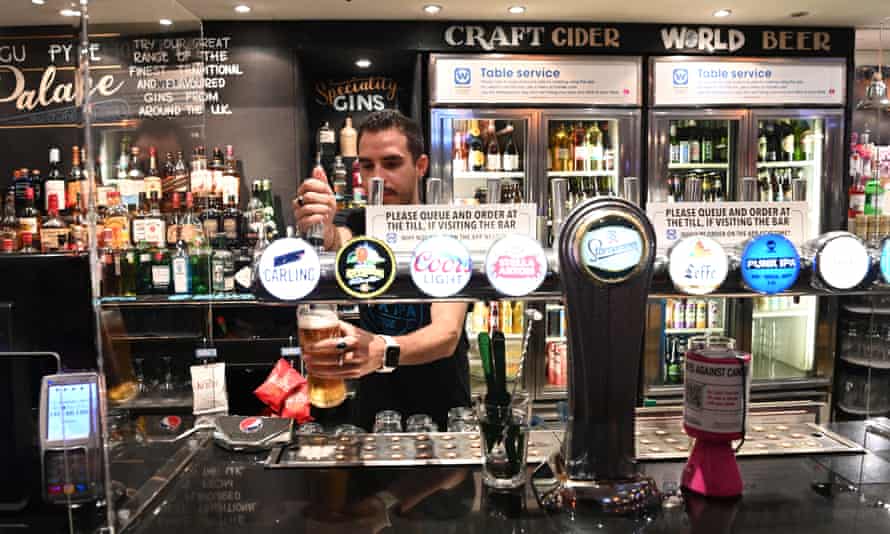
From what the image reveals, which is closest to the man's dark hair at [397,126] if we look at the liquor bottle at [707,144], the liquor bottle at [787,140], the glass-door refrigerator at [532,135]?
the glass-door refrigerator at [532,135]

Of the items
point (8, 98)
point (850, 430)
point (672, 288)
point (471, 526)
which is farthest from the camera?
point (8, 98)

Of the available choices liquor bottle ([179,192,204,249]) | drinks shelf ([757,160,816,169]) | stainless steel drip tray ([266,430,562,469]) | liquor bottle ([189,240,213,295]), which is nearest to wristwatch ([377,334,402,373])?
stainless steel drip tray ([266,430,562,469])

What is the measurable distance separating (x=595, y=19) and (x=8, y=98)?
3.32 m

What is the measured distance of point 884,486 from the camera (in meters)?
1.14

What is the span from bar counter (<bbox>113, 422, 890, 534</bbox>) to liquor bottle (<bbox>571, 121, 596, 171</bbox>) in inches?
115

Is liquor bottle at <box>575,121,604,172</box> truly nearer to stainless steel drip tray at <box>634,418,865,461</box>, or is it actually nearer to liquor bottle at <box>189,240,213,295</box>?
liquor bottle at <box>189,240,213,295</box>

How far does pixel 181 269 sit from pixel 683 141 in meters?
3.09

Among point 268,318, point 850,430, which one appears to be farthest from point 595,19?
point 850,430

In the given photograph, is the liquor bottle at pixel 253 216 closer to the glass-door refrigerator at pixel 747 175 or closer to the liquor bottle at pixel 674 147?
the glass-door refrigerator at pixel 747 175

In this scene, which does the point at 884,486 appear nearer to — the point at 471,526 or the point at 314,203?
the point at 471,526

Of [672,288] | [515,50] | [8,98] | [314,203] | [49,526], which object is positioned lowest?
[49,526]

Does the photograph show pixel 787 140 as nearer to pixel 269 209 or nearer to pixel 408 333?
pixel 269 209

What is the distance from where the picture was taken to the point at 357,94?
4.19 m

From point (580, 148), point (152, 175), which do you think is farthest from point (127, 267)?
point (580, 148)
